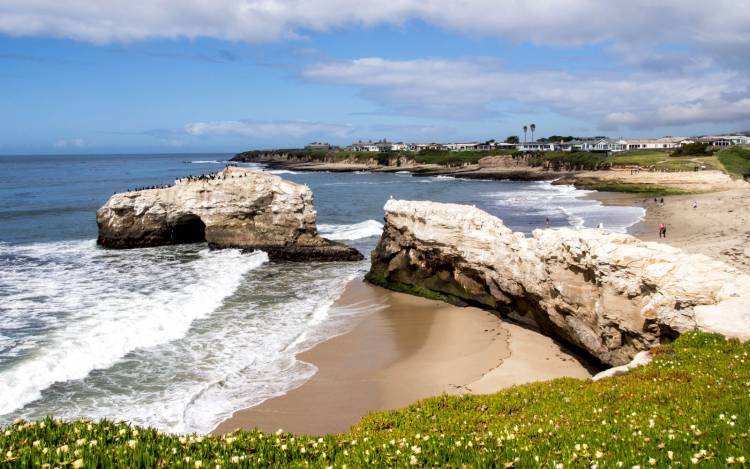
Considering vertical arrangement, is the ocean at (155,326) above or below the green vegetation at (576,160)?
below

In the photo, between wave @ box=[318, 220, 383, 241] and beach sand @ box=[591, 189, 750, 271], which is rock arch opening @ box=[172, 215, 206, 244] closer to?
wave @ box=[318, 220, 383, 241]

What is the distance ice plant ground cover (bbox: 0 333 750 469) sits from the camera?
570 centimetres

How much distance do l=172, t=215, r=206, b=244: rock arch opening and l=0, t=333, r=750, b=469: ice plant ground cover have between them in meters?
29.2

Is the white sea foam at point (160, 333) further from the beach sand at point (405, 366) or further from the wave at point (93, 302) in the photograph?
the beach sand at point (405, 366)

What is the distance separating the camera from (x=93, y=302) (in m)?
22.2

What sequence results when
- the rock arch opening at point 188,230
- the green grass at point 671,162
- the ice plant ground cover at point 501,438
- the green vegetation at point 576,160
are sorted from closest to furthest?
the ice plant ground cover at point 501,438 < the rock arch opening at point 188,230 < the green grass at point 671,162 < the green vegetation at point 576,160

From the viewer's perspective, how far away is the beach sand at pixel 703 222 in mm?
26844

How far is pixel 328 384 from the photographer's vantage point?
49.3 feet

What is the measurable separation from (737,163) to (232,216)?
84.9m

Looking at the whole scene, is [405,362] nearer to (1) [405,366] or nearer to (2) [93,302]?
(1) [405,366]

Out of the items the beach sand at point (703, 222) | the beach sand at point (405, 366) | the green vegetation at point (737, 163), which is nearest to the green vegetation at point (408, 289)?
the beach sand at point (405, 366)

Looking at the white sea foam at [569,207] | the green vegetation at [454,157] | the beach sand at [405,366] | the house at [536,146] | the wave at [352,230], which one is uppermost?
the house at [536,146]

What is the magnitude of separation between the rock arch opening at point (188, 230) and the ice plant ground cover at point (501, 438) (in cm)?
2921

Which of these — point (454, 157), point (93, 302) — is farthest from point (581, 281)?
point (454, 157)
